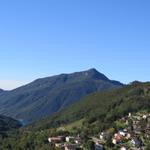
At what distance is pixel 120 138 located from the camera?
481ft

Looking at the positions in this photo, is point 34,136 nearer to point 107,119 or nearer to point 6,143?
point 6,143

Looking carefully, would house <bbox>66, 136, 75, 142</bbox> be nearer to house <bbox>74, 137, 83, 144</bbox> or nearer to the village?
the village

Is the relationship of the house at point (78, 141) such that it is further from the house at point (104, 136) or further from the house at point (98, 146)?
the house at point (98, 146)

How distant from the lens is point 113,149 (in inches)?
5305

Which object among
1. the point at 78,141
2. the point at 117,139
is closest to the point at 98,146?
the point at 117,139

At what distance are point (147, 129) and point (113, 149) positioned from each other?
1114 inches

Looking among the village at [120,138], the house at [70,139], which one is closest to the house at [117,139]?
the village at [120,138]

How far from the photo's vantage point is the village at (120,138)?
138 meters

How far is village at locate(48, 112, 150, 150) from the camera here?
138m

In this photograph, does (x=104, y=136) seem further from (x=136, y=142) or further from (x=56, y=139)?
(x=56, y=139)

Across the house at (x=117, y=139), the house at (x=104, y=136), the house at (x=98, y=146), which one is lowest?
the house at (x=98, y=146)

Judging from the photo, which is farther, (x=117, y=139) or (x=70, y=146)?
(x=117, y=139)

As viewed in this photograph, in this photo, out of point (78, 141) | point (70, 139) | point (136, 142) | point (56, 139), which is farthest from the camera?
point (56, 139)

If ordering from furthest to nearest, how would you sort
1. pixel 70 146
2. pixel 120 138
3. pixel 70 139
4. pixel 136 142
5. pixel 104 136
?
pixel 104 136, pixel 70 139, pixel 120 138, pixel 136 142, pixel 70 146
